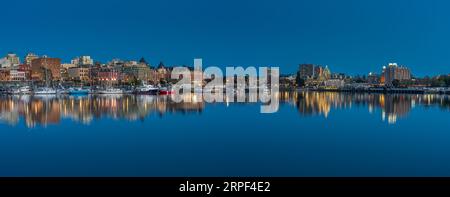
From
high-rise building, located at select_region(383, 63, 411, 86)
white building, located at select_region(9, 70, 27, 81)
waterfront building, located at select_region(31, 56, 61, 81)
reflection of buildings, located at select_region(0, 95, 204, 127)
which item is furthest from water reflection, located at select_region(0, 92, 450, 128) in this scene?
high-rise building, located at select_region(383, 63, 411, 86)

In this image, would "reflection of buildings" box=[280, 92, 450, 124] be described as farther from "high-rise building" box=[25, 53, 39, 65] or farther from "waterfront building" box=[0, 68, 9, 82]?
"high-rise building" box=[25, 53, 39, 65]

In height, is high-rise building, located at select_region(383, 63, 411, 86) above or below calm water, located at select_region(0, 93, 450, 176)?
above

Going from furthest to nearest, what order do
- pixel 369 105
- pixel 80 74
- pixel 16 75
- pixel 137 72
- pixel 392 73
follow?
pixel 392 73 < pixel 137 72 < pixel 80 74 < pixel 16 75 < pixel 369 105

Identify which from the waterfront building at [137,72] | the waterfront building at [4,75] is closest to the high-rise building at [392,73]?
the waterfront building at [137,72]

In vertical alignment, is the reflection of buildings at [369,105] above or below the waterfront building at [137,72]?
below

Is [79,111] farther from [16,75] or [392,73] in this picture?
[392,73]

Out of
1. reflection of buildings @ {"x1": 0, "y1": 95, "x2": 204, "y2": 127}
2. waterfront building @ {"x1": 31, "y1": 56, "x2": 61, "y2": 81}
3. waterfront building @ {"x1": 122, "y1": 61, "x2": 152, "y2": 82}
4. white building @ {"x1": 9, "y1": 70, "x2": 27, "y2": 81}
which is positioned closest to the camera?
reflection of buildings @ {"x1": 0, "y1": 95, "x2": 204, "y2": 127}

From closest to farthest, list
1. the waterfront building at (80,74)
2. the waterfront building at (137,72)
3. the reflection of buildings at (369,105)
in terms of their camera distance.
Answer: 1. the reflection of buildings at (369,105)
2. the waterfront building at (80,74)
3. the waterfront building at (137,72)

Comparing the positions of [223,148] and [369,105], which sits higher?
[369,105]

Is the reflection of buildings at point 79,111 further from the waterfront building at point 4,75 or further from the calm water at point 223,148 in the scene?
the waterfront building at point 4,75

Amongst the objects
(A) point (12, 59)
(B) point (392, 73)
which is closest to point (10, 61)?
(A) point (12, 59)

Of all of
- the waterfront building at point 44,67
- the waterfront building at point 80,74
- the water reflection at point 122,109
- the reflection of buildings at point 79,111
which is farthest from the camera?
the waterfront building at point 44,67
